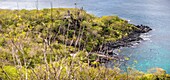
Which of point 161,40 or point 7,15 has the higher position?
point 7,15

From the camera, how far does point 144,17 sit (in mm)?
52531

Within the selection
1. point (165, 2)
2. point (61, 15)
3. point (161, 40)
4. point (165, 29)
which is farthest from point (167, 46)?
point (165, 2)

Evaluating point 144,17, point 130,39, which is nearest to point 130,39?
point 130,39

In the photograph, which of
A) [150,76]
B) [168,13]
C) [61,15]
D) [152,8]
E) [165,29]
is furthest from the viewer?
[152,8]

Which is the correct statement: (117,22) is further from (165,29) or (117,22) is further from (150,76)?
(150,76)

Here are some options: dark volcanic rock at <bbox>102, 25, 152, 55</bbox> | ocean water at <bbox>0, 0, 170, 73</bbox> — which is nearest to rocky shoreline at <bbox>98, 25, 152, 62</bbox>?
dark volcanic rock at <bbox>102, 25, 152, 55</bbox>

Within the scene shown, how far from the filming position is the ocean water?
3412cm

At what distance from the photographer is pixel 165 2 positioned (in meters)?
67.1

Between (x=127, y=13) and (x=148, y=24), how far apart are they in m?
8.67

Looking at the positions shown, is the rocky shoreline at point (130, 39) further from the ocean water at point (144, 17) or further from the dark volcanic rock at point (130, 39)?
the ocean water at point (144, 17)

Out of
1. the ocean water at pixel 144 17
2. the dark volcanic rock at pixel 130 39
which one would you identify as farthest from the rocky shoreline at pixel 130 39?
the ocean water at pixel 144 17

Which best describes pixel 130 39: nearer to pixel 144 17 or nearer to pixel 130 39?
pixel 130 39

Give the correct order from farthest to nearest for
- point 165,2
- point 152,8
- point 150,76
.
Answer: point 165,2 → point 152,8 → point 150,76

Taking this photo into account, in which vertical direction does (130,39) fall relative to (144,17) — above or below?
below
